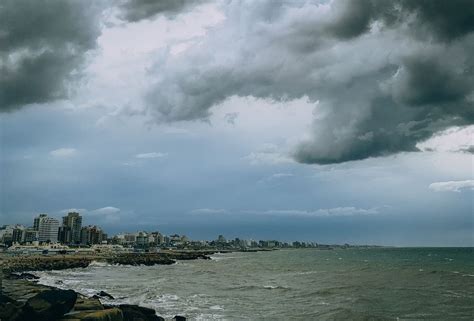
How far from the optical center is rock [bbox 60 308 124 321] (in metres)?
19.0

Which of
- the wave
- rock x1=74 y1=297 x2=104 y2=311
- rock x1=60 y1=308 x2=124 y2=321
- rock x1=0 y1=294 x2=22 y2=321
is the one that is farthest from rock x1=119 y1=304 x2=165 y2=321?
the wave

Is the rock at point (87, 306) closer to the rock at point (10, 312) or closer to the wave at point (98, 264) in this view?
the rock at point (10, 312)

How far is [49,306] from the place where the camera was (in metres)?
19.5

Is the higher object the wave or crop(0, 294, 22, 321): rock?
crop(0, 294, 22, 321): rock

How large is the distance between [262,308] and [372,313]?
29.8ft

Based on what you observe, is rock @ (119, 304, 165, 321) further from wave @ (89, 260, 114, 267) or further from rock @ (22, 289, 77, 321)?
wave @ (89, 260, 114, 267)

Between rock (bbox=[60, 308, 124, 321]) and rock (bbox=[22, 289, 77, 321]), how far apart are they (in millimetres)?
570

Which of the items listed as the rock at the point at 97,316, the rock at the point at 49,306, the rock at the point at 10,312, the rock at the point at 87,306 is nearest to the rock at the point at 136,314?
the rock at the point at 87,306

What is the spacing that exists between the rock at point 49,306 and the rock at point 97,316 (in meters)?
0.57

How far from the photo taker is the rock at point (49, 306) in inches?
755

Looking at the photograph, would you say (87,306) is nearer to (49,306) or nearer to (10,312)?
(49,306)

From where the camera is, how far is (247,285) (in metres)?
54.0

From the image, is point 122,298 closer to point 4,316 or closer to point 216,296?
point 216,296

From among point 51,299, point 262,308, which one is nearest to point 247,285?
point 262,308
